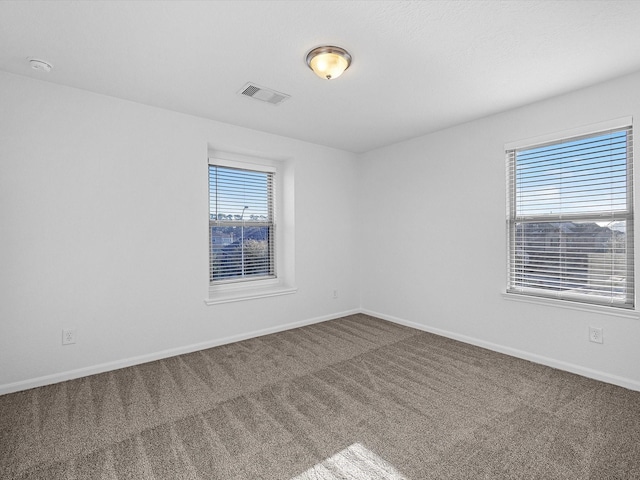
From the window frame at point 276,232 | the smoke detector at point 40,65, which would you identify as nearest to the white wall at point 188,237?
the window frame at point 276,232

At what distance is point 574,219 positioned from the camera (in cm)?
286

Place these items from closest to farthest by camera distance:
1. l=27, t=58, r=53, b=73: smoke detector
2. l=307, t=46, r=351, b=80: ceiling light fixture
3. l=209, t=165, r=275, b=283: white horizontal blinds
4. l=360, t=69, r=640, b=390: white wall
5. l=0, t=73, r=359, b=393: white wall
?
l=307, t=46, r=351, b=80: ceiling light fixture
l=27, t=58, r=53, b=73: smoke detector
l=0, t=73, r=359, b=393: white wall
l=360, t=69, r=640, b=390: white wall
l=209, t=165, r=275, b=283: white horizontal blinds

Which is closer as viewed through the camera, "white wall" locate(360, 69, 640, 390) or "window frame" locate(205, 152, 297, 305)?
"white wall" locate(360, 69, 640, 390)

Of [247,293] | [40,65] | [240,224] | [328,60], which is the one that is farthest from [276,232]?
[40,65]

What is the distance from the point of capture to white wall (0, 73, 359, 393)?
8.38 feet

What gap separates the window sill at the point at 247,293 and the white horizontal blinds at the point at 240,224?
16cm

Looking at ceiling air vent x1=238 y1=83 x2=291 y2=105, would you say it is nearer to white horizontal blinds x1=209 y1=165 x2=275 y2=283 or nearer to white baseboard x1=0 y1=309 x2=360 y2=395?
white horizontal blinds x1=209 y1=165 x2=275 y2=283

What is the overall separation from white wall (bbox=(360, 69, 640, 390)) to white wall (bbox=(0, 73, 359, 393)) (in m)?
1.86

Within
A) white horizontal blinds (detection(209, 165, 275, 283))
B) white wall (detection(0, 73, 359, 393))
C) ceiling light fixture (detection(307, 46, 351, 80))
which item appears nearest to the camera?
ceiling light fixture (detection(307, 46, 351, 80))

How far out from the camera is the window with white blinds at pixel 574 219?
2.63 metres

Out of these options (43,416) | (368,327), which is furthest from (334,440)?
(368,327)

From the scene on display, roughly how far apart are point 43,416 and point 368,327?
330 cm

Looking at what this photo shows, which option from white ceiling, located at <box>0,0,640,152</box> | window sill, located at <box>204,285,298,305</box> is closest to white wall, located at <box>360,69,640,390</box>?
white ceiling, located at <box>0,0,640,152</box>

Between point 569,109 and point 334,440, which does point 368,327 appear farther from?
point 569,109
